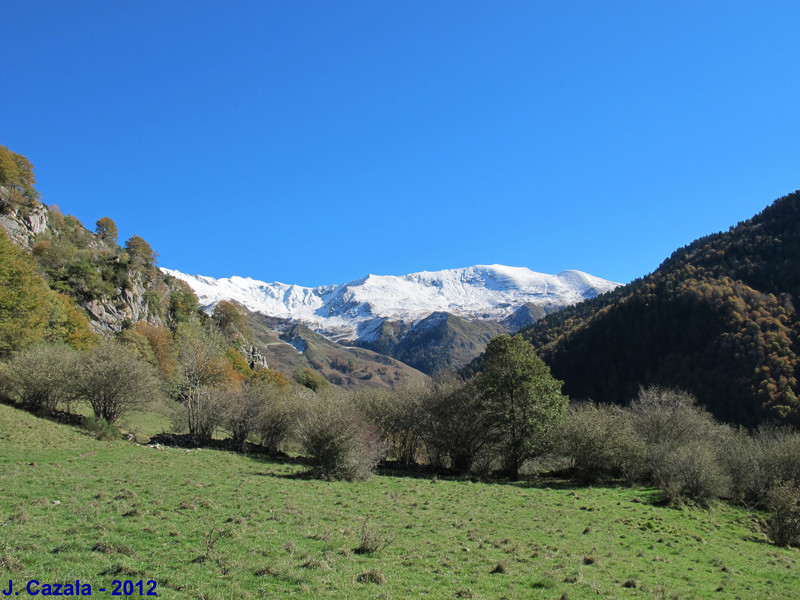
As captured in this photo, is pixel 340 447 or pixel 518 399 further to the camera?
pixel 518 399

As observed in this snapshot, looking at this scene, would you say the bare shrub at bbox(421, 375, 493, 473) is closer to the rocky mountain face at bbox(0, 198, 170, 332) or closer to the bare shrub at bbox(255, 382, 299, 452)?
the bare shrub at bbox(255, 382, 299, 452)

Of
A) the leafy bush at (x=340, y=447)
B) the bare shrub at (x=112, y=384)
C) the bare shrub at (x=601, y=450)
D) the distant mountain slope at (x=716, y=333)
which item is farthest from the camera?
the distant mountain slope at (x=716, y=333)

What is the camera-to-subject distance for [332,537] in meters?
15.8

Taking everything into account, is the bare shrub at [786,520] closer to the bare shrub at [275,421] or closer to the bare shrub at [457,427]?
the bare shrub at [457,427]

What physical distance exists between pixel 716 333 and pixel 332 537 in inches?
5982

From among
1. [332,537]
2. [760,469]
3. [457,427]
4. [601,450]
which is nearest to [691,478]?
[601,450]

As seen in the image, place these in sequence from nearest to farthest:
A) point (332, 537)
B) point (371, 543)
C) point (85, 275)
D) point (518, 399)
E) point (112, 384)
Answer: point (371, 543) → point (332, 537) → point (112, 384) → point (518, 399) → point (85, 275)

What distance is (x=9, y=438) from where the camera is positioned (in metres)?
Answer: 29.1

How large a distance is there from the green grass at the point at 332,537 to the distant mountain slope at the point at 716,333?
10169cm

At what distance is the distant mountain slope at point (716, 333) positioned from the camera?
111 m

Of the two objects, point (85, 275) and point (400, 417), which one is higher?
point (85, 275)

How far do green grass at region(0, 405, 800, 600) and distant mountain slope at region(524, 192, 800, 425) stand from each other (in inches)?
4004

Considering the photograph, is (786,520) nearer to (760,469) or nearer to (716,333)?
(760,469)

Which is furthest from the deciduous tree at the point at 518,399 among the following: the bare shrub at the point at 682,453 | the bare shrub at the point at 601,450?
the bare shrub at the point at 682,453
